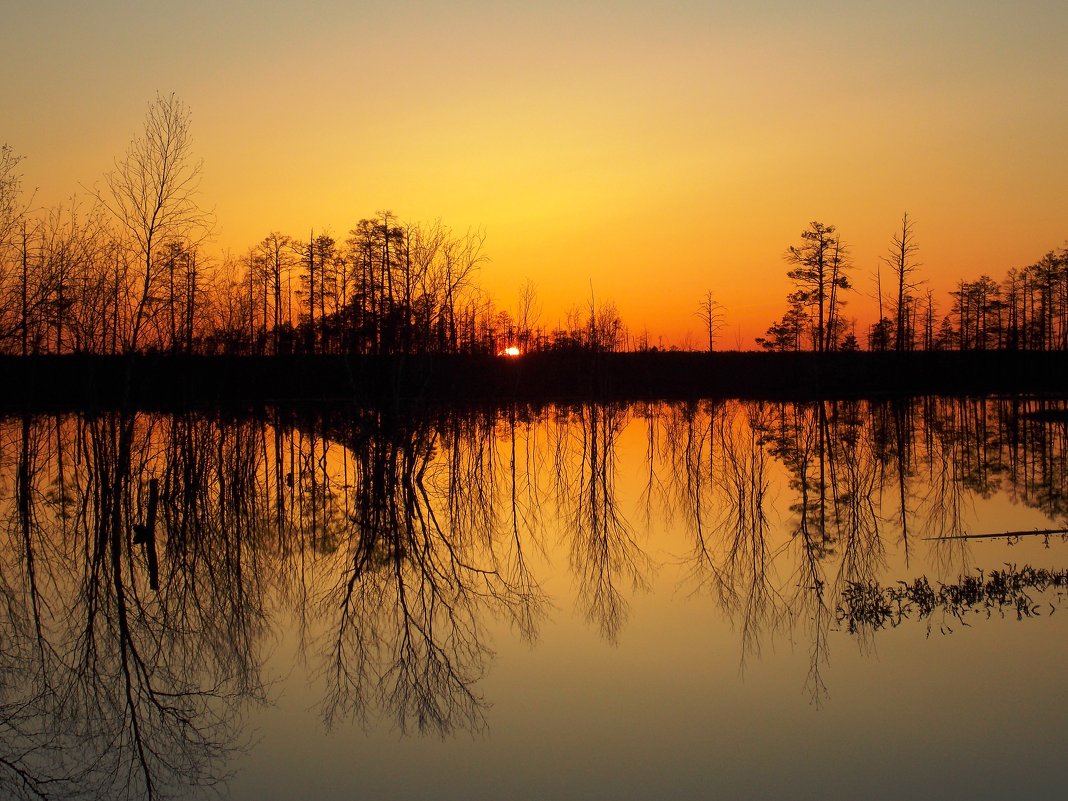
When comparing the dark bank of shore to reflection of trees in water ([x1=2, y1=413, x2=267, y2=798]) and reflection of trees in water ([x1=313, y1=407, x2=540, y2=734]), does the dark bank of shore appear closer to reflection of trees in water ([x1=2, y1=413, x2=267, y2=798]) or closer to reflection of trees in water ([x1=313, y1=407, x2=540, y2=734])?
reflection of trees in water ([x1=313, y1=407, x2=540, y2=734])

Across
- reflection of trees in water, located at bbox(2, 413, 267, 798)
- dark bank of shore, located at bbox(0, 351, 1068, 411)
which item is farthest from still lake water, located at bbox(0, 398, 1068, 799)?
dark bank of shore, located at bbox(0, 351, 1068, 411)

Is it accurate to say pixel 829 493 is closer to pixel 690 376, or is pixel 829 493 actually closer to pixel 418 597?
pixel 418 597

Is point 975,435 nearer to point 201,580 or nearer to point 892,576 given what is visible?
point 892,576

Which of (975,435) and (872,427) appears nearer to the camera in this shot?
(975,435)

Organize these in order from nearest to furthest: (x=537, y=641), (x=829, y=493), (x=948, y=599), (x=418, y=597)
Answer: (x=537, y=641), (x=948, y=599), (x=418, y=597), (x=829, y=493)

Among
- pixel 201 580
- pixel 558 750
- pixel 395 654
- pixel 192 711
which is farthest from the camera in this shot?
pixel 201 580

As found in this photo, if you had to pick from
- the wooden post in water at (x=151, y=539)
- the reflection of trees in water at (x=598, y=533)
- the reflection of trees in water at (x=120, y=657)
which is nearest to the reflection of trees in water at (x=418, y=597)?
the reflection of trees in water at (x=598, y=533)

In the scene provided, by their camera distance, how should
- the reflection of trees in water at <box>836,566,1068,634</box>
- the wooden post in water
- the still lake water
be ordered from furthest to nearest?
the wooden post in water < the reflection of trees in water at <box>836,566,1068,634</box> < the still lake water

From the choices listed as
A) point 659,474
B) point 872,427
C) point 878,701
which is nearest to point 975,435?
point 872,427

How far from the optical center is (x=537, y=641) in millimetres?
7969

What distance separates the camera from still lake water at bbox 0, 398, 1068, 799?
5.45 metres

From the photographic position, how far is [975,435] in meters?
24.5

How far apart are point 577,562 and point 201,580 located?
429cm

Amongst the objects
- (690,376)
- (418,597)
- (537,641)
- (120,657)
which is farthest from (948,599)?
(690,376)
